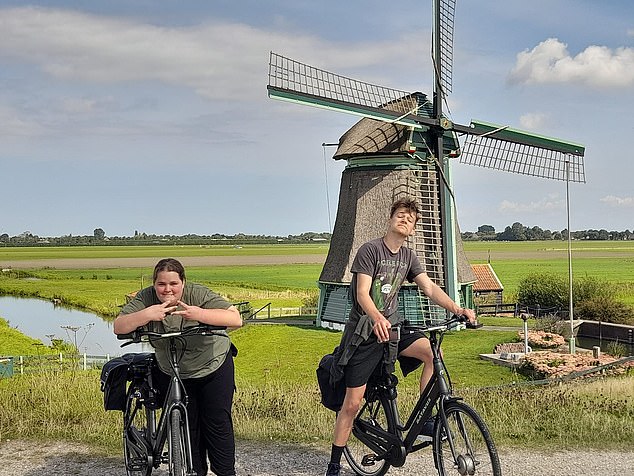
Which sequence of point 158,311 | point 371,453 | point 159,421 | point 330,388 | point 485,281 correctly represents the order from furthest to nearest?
point 485,281
point 371,453
point 330,388
point 159,421
point 158,311

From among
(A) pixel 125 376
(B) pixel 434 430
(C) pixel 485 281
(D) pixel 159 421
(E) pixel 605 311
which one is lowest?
(E) pixel 605 311

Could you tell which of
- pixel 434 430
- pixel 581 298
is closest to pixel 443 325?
pixel 434 430

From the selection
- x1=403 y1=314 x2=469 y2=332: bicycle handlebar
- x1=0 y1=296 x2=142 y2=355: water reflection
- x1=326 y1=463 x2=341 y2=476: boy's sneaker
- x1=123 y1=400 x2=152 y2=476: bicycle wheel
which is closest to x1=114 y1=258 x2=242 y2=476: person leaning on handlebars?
x1=123 y1=400 x2=152 y2=476: bicycle wheel

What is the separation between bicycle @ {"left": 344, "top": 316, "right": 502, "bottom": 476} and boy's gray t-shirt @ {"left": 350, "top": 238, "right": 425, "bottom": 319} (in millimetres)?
229

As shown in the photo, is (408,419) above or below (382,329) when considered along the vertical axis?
below

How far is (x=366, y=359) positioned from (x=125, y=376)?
1.51 meters

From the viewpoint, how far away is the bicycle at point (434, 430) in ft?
14.5

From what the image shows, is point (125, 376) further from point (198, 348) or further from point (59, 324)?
point (59, 324)

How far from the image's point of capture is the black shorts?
482 cm

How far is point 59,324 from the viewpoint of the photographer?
39.7 m

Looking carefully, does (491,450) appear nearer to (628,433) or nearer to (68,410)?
(628,433)

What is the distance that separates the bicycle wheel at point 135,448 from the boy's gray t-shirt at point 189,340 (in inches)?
17.9

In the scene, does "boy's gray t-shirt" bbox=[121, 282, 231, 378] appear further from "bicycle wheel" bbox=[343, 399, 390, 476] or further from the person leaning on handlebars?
"bicycle wheel" bbox=[343, 399, 390, 476]

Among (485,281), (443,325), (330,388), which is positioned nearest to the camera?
(443,325)
